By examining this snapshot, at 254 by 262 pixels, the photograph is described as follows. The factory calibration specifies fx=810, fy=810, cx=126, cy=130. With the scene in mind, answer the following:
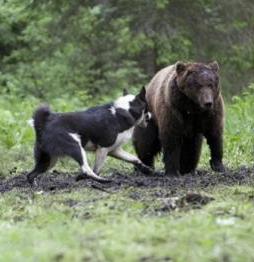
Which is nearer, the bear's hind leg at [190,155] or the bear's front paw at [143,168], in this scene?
the bear's front paw at [143,168]

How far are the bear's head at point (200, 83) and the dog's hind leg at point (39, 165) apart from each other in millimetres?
1912

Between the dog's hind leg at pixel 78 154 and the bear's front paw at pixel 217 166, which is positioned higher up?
the dog's hind leg at pixel 78 154

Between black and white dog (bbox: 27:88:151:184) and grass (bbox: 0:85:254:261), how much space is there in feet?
2.71

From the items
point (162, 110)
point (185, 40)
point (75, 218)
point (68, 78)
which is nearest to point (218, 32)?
point (185, 40)

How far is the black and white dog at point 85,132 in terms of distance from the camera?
32.0 feet

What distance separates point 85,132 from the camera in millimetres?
10070

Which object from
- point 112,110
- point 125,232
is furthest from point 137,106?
point 125,232

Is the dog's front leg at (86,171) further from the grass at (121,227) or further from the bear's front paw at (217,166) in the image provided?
the bear's front paw at (217,166)

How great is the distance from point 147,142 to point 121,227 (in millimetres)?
5742

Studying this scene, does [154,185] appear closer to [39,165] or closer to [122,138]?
[122,138]

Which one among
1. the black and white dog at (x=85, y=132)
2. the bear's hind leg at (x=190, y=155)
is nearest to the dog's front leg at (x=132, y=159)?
the black and white dog at (x=85, y=132)

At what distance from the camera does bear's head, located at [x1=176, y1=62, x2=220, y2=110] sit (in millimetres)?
9883

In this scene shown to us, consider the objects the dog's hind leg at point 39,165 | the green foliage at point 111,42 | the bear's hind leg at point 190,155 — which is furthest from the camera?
the green foliage at point 111,42

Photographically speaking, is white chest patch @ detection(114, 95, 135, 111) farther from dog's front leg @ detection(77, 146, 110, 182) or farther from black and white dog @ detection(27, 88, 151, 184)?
dog's front leg @ detection(77, 146, 110, 182)
